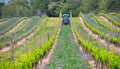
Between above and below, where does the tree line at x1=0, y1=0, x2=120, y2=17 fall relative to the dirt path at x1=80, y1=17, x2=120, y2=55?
above

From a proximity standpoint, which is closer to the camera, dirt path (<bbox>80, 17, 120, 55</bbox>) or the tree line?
dirt path (<bbox>80, 17, 120, 55</bbox>)

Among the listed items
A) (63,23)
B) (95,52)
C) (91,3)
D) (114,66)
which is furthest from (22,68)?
(91,3)

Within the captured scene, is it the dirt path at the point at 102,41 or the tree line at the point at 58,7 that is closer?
the dirt path at the point at 102,41

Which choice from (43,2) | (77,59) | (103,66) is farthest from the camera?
(43,2)

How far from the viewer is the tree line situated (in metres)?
85.6

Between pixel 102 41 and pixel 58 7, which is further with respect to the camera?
pixel 58 7

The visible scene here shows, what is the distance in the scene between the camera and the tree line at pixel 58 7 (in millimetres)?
85606

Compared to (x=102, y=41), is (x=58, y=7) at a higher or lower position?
higher

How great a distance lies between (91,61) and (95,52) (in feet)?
3.30

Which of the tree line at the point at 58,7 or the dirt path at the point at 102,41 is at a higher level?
the tree line at the point at 58,7

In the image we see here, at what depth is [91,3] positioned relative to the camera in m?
93.4

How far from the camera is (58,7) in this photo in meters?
89.2

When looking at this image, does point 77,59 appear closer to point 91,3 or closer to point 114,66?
point 114,66

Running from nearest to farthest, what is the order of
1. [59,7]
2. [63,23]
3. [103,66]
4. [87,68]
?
[103,66]
[87,68]
[63,23]
[59,7]
